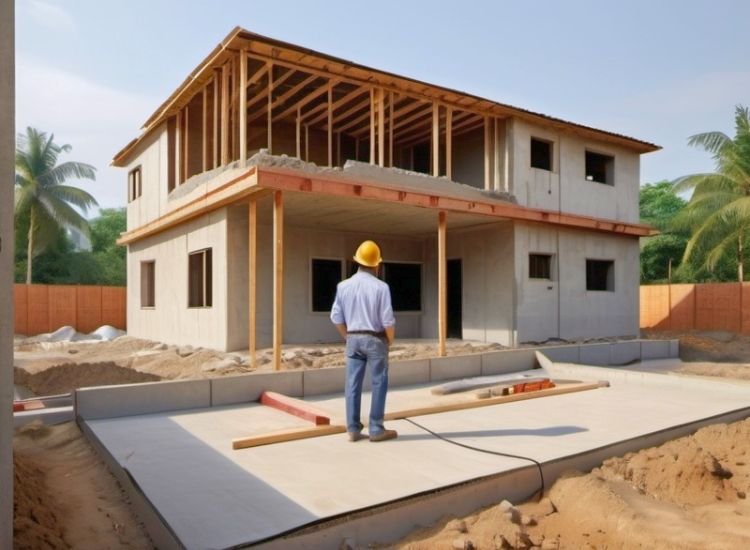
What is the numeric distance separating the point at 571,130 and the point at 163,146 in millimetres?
10593

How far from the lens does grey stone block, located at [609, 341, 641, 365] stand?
12.1 metres

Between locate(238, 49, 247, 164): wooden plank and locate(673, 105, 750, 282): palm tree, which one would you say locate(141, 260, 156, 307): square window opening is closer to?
locate(238, 49, 247, 164): wooden plank

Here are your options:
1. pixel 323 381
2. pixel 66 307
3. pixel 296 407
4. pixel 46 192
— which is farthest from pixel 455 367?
pixel 46 192

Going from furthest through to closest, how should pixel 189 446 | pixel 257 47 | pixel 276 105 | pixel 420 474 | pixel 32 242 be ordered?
pixel 32 242 < pixel 276 105 < pixel 257 47 < pixel 189 446 < pixel 420 474

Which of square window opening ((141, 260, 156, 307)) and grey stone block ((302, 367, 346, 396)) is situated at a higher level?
square window opening ((141, 260, 156, 307))

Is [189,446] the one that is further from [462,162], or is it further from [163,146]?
[462,162]

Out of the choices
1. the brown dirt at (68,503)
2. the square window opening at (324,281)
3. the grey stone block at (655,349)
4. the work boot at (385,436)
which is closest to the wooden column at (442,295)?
the square window opening at (324,281)

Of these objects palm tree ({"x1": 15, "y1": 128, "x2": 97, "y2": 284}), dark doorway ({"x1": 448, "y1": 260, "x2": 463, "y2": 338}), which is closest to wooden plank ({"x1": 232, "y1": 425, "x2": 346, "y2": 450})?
dark doorway ({"x1": 448, "y1": 260, "x2": 463, "y2": 338})

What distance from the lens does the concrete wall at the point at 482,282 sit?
44.9 feet

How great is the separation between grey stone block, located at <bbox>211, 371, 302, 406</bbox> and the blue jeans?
246cm

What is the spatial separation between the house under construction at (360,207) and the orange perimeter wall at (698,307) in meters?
5.60

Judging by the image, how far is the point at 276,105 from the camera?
13250 millimetres

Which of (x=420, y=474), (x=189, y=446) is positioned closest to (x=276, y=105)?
(x=189, y=446)

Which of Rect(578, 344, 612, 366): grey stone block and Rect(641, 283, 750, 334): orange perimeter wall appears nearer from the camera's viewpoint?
Rect(578, 344, 612, 366): grey stone block
